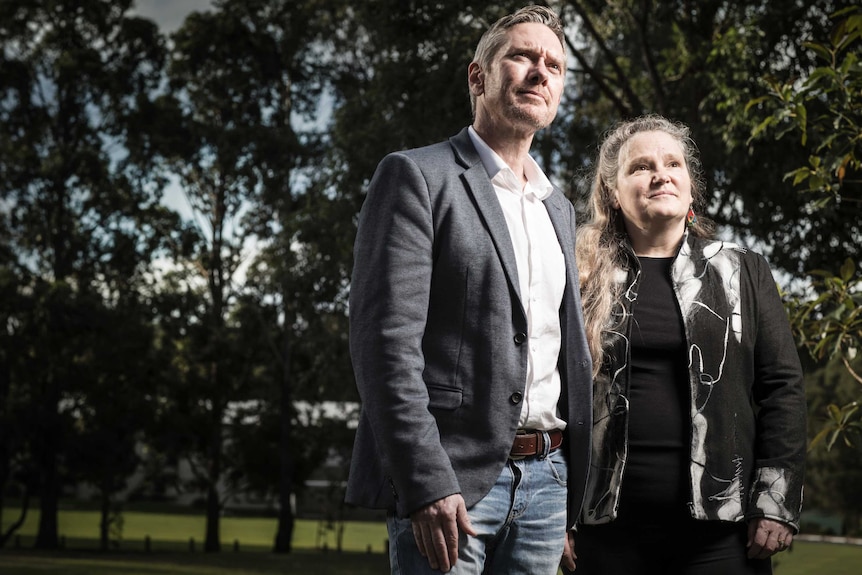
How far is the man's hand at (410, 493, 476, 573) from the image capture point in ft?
7.49

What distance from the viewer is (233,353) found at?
31906 millimetres

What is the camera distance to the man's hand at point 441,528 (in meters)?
2.28

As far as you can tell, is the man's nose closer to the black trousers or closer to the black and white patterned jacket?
the black and white patterned jacket

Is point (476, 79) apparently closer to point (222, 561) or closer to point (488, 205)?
point (488, 205)

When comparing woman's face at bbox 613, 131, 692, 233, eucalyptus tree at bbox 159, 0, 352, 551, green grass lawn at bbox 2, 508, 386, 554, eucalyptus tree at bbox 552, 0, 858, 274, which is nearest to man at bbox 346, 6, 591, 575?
woman's face at bbox 613, 131, 692, 233

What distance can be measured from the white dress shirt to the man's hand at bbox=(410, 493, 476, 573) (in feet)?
0.99

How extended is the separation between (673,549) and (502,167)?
3.76 ft

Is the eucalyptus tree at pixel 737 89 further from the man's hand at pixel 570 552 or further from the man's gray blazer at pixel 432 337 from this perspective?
the man's gray blazer at pixel 432 337

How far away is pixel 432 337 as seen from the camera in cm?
245

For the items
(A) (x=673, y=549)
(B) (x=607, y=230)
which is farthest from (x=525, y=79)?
(A) (x=673, y=549)

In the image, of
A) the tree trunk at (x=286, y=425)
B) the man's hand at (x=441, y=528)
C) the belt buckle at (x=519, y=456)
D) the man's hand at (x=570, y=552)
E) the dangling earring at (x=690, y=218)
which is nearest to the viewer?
the man's hand at (x=441, y=528)

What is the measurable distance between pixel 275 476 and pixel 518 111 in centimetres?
3235

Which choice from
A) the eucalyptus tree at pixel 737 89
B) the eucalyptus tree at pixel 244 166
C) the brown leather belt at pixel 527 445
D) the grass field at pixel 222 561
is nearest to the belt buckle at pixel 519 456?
the brown leather belt at pixel 527 445

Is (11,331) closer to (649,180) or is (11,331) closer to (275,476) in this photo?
(275,476)
